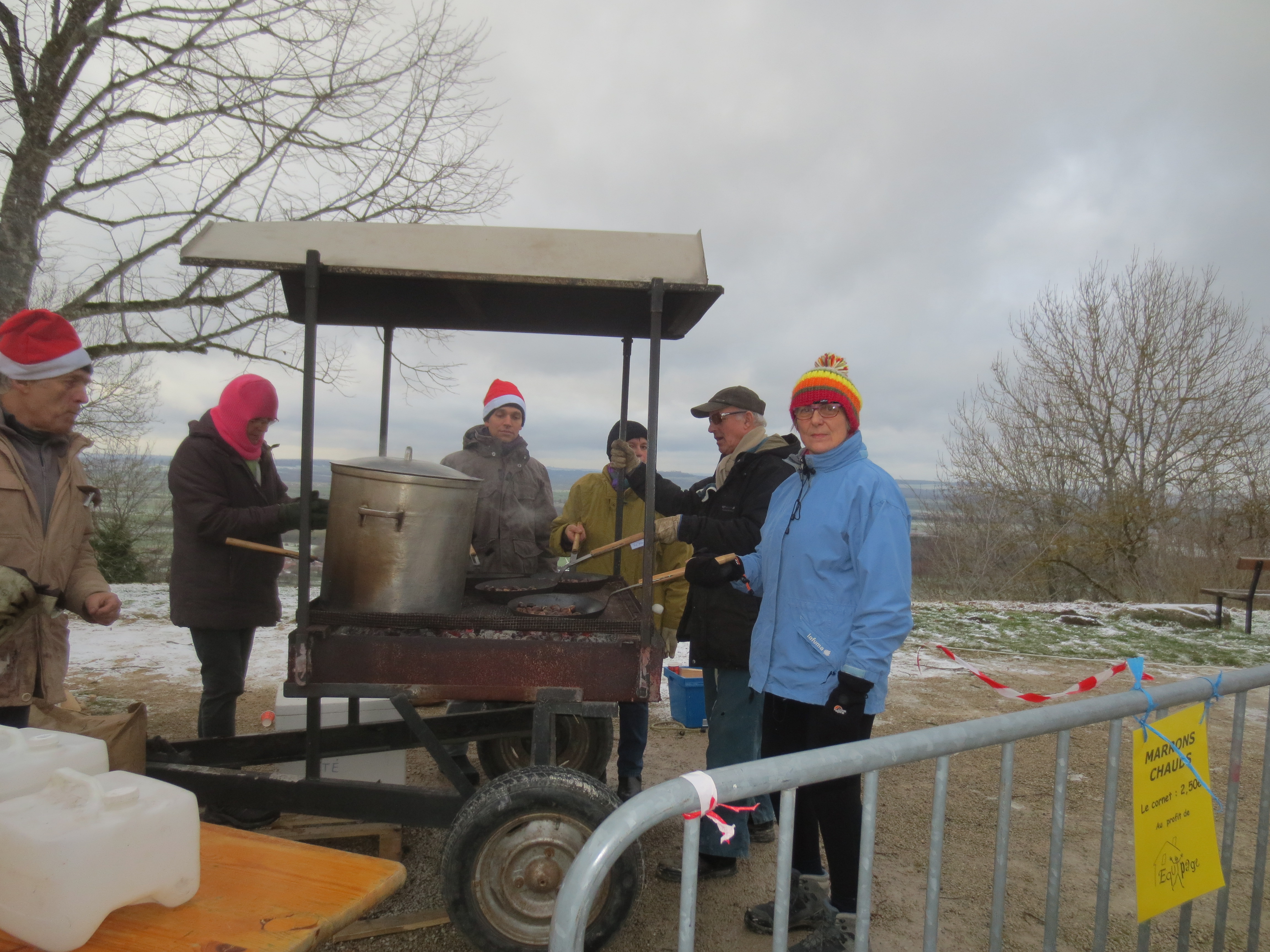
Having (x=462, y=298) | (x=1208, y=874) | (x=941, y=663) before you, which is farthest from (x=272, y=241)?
(x=941, y=663)

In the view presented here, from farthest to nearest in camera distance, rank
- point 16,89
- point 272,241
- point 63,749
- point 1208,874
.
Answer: point 16,89, point 272,241, point 1208,874, point 63,749

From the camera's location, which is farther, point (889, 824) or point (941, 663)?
point (941, 663)

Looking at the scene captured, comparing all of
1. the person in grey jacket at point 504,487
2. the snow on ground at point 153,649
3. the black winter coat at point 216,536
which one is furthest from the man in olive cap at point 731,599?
the snow on ground at point 153,649

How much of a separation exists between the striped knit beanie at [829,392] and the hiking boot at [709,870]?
5.97 feet

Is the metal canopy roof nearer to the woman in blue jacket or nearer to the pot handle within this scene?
the woman in blue jacket

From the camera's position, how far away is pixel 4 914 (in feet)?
4.17

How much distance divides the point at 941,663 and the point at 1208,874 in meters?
5.63

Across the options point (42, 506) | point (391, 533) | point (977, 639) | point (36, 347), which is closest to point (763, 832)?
point (391, 533)

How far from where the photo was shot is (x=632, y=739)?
12.9ft

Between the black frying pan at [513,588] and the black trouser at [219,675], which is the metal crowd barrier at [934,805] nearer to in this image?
the black frying pan at [513,588]

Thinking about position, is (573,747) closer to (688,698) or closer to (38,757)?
(688,698)

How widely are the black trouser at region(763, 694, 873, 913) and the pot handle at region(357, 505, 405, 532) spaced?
1404mm

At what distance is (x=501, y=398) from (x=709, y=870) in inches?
96.9

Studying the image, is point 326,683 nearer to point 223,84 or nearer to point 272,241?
point 272,241
